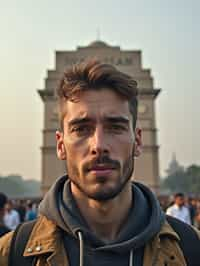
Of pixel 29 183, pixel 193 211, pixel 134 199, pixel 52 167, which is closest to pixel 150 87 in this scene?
pixel 52 167

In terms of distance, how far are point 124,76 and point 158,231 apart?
61cm

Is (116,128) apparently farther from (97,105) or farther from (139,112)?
(139,112)

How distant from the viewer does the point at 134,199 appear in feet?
5.83

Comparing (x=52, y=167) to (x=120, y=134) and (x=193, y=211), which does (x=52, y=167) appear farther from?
(x=120, y=134)

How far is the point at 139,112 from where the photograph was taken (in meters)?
29.3

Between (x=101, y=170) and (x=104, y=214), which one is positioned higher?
(x=101, y=170)

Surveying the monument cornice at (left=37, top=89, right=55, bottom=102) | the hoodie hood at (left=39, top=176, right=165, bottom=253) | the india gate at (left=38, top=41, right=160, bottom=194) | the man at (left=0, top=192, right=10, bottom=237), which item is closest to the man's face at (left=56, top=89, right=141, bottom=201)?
the hoodie hood at (left=39, top=176, right=165, bottom=253)

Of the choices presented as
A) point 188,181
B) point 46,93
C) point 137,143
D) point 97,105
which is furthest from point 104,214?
point 188,181

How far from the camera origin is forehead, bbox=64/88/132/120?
1.65 meters

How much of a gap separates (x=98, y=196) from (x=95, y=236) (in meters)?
0.16

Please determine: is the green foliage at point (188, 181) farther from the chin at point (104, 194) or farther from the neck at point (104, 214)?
the chin at point (104, 194)

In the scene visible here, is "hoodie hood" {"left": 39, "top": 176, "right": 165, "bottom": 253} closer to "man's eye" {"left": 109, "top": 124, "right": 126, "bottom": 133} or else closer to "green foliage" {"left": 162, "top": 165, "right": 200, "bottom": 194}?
"man's eye" {"left": 109, "top": 124, "right": 126, "bottom": 133}

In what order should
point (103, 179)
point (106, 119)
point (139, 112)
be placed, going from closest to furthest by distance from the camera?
point (103, 179), point (106, 119), point (139, 112)

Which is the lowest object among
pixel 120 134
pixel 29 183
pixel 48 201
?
pixel 29 183
